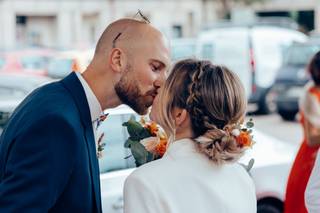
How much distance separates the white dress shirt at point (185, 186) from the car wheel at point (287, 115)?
11.9 m

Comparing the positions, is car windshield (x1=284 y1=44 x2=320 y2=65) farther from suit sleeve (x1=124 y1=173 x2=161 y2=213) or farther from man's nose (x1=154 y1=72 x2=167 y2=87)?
suit sleeve (x1=124 y1=173 x2=161 y2=213)

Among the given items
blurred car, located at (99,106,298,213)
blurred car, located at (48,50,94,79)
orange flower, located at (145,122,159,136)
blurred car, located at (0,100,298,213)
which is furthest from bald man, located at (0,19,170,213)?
blurred car, located at (48,50,94,79)

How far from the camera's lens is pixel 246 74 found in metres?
14.2

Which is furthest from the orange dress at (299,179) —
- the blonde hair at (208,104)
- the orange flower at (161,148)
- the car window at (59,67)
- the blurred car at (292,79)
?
the car window at (59,67)

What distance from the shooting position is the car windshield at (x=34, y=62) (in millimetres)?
15686

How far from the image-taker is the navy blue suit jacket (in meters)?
1.86

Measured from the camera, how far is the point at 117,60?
2141 mm

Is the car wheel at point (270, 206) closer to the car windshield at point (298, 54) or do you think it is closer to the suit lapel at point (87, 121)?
the suit lapel at point (87, 121)

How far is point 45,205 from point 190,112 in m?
0.53

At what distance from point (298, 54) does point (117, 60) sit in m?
12.0

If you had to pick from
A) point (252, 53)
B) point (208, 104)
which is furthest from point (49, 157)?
point (252, 53)

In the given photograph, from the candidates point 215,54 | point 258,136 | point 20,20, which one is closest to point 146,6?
point 20,20

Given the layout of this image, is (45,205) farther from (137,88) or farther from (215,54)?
(215,54)

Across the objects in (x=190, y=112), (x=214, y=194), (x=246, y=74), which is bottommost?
(x=246, y=74)
